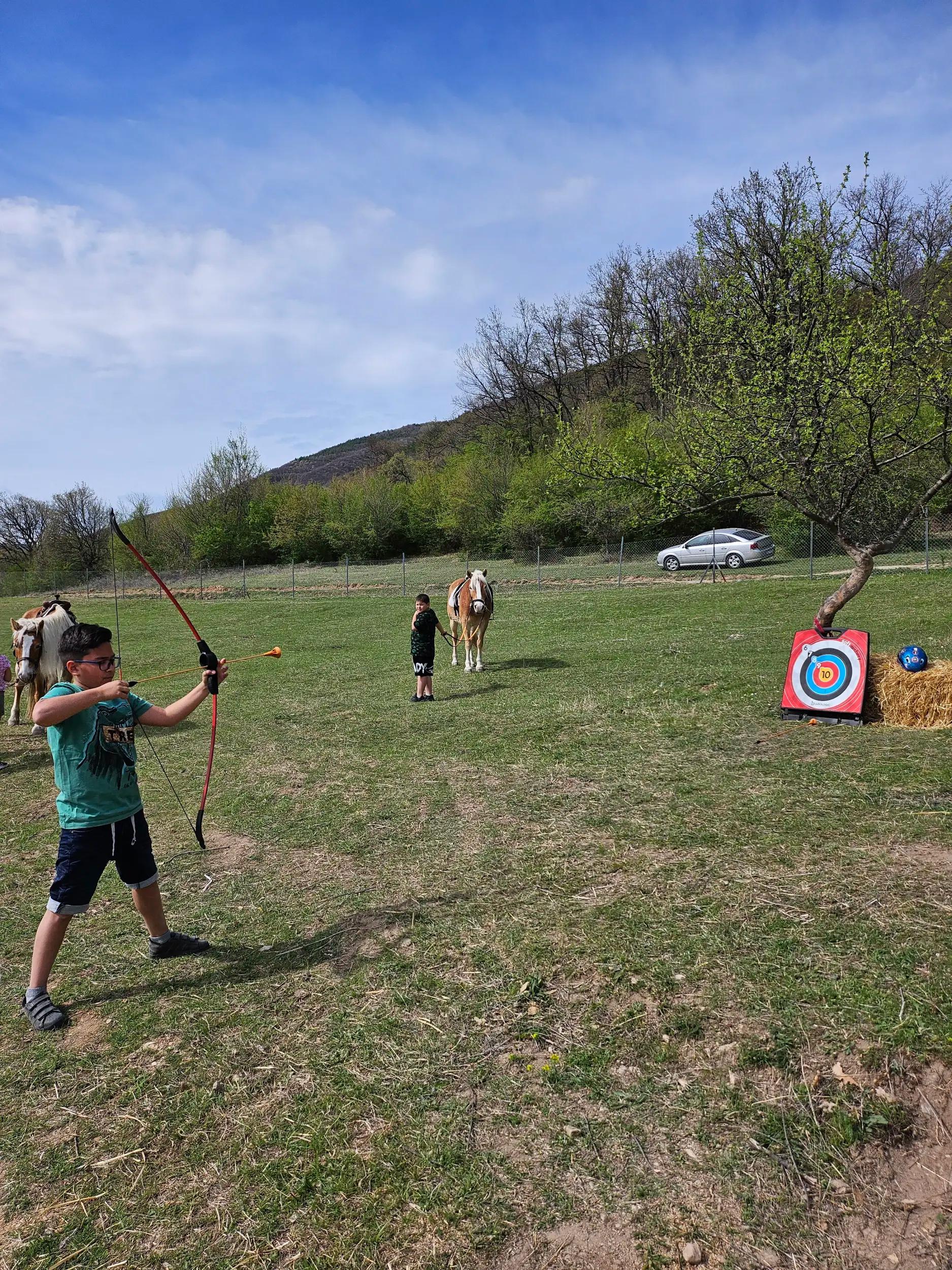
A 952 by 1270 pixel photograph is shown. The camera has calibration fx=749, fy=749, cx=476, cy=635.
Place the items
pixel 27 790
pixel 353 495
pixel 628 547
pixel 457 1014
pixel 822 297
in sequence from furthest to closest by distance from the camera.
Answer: pixel 353 495 < pixel 628 547 < pixel 822 297 < pixel 27 790 < pixel 457 1014

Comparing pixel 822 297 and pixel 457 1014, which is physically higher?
pixel 822 297

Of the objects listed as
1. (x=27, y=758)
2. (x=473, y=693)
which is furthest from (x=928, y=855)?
(x=27, y=758)

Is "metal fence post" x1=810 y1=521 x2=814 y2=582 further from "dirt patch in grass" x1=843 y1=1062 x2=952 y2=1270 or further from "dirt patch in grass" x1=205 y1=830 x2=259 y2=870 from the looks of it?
"dirt patch in grass" x1=843 y1=1062 x2=952 y2=1270

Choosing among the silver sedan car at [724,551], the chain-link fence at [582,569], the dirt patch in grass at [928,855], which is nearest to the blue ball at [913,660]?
the dirt patch in grass at [928,855]

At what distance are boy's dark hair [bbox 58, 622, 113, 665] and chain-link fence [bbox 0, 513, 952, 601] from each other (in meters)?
17.7

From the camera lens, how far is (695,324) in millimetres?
11195

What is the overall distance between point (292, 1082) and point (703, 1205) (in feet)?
5.91

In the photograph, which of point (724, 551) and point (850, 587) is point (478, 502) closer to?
point (724, 551)

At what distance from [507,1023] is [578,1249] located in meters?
1.18

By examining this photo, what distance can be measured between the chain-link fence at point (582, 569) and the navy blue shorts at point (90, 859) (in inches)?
706

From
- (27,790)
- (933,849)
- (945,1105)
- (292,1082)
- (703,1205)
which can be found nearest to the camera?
(703,1205)

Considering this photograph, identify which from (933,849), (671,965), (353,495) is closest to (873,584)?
(933,849)

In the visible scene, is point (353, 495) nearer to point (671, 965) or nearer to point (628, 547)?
point (628, 547)

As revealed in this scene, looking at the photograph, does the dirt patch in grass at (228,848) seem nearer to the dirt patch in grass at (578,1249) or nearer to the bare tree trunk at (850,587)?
the dirt patch in grass at (578,1249)
